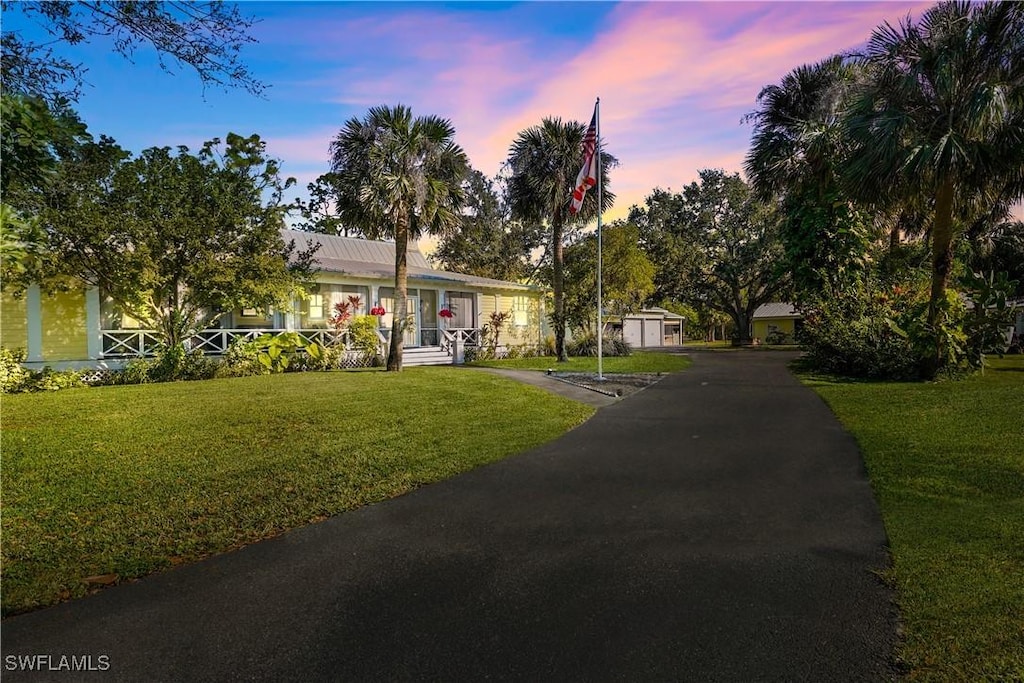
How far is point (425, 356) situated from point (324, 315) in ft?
12.5

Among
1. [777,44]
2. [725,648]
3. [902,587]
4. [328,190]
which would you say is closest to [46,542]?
[725,648]

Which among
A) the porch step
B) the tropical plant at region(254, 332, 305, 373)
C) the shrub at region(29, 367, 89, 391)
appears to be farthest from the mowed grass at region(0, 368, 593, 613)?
the porch step

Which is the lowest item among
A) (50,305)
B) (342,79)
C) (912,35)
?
(50,305)

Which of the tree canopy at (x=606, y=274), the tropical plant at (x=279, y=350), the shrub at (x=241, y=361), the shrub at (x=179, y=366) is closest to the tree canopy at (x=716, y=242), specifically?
the tree canopy at (x=606, y=274)

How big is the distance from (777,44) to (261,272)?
42.7 feet

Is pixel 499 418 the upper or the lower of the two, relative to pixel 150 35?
lower

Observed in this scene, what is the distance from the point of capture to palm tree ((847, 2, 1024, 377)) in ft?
39.0

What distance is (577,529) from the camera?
4422mm

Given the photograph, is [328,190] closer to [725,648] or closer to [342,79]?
[342,79]

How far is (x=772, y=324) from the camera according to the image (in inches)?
2144

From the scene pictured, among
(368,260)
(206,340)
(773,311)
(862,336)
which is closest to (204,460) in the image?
(206,340)

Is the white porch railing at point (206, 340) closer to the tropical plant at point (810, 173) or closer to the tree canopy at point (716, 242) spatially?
the tropical plant at point (810, 173)

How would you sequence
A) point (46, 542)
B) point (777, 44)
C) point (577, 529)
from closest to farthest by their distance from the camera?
point (46, 542) < point (577, 529) < point (777, 44)

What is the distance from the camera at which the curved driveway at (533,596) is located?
2617 mm
